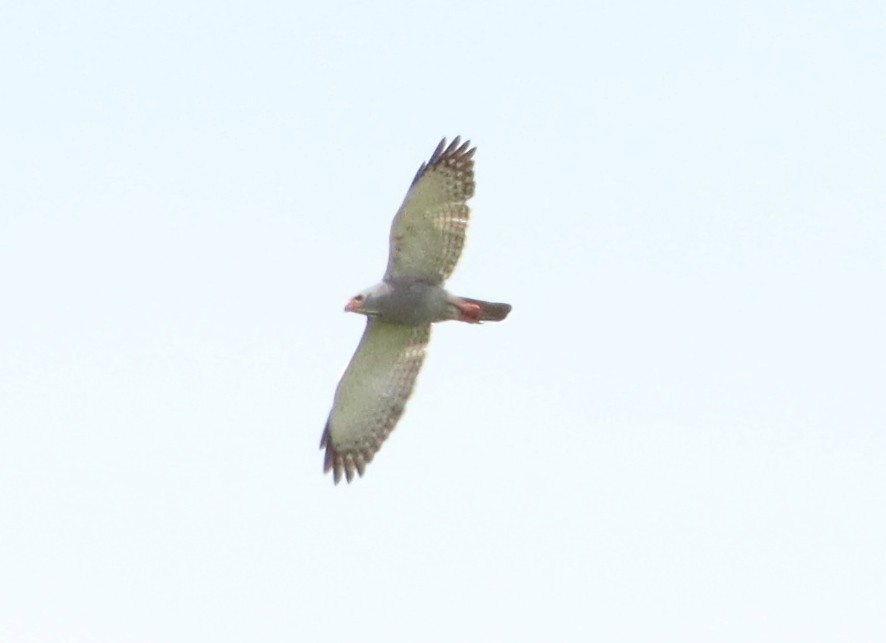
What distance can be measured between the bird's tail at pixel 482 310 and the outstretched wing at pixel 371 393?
65cm

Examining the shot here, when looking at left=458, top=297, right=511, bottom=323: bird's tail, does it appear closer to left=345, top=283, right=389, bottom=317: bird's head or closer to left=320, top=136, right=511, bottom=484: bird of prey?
left=320, top=136, right=511, bottom=484: bird of prey

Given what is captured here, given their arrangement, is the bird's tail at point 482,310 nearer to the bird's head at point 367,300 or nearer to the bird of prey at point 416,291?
the bird of prey at point 416,291

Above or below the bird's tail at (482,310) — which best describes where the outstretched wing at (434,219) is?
above

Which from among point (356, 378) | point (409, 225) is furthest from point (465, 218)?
point (356, 378)

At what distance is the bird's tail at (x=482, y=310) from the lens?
73.4ft

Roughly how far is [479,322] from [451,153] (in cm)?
194

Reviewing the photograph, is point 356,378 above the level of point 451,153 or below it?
below

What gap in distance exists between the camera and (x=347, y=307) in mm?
22172

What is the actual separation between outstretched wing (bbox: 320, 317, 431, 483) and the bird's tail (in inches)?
25.6

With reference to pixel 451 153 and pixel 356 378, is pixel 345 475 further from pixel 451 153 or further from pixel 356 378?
pixel 451 153

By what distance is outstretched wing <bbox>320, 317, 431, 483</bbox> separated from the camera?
75.0 feet

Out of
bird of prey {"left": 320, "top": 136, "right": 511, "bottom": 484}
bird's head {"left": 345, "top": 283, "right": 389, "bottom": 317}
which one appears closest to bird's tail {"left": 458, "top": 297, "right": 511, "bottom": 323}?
bird of prey {"left": 320, "top": 136, "right": 511, "bottom": 484}

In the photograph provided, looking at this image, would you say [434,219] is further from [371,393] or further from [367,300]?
[371,393]

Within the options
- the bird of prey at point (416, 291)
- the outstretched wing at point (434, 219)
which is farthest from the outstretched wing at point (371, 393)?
the outstretched wing at point (434, 219)
